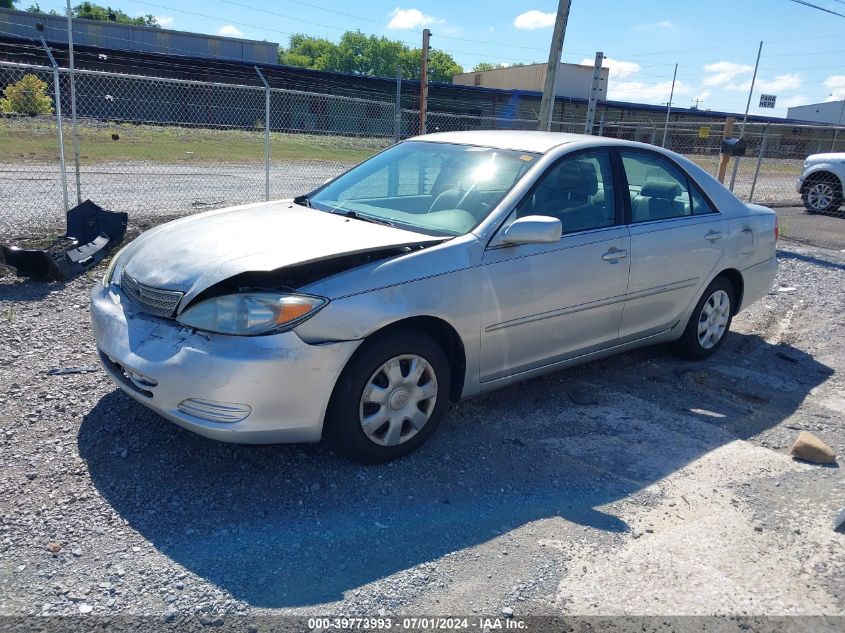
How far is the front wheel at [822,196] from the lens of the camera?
14602mm

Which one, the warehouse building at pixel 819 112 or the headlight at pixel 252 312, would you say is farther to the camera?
the warehouse building at pixel 819 112

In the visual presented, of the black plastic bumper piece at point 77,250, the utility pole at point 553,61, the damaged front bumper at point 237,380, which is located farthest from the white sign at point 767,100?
the damaged front bumper at point 237,380

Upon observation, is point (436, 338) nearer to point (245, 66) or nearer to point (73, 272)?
point (73, 272)

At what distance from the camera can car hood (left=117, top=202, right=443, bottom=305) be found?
3.34m

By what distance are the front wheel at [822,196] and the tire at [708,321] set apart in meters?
11.1

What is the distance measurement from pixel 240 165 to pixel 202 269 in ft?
59.1

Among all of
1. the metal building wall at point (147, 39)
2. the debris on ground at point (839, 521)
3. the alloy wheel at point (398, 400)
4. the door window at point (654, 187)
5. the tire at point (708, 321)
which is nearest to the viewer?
the debris on ground at point (839, 521)

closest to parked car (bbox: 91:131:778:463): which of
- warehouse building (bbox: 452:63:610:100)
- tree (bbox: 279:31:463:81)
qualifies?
warehouse building (bbox: 452:63:610:100)

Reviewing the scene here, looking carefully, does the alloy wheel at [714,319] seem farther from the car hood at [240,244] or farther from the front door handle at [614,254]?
the car hood at [240,244]

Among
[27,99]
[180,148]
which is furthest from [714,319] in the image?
[180,148]

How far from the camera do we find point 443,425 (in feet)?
13.7

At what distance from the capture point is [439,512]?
328 cm

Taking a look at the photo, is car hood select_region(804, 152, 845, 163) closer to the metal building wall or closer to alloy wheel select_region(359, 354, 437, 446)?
alloy wheel select_region(359, 354, 437, 446)

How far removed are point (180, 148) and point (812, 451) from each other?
2212cm
